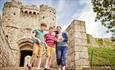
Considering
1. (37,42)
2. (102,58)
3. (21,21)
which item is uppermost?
(21,21)

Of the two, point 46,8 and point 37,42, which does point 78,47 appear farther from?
point 46,8

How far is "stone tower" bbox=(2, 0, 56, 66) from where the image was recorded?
2375 centimetres

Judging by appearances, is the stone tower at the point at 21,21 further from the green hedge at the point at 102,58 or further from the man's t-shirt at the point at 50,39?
the man's t-shirt at the point at 50,39

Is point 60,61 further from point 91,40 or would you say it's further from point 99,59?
point 91,40

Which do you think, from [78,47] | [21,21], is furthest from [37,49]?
[21,21]

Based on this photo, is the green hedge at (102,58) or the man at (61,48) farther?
the green hedge at (102,58)

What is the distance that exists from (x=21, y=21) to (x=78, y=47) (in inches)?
762

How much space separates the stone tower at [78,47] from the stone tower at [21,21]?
55.0 feet

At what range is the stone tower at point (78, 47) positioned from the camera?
22.4 ft

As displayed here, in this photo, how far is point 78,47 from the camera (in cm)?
701

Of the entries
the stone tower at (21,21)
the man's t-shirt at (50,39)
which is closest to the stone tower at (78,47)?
the man's t-shirt at (50,39)

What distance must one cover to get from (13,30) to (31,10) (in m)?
4.11

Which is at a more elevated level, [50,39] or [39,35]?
[39,35]

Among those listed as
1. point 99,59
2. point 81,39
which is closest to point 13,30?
point 99,59
